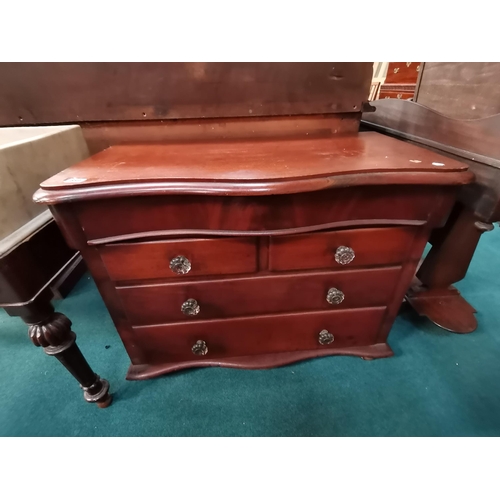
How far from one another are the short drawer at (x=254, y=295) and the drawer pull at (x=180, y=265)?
0.25 feet

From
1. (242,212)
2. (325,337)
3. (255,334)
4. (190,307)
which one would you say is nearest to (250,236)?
(242,212)

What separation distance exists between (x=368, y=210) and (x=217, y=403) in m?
0.87

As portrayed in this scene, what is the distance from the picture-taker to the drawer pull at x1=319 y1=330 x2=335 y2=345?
1.12 m

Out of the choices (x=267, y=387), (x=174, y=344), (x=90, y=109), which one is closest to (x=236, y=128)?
(x=90, y=109)

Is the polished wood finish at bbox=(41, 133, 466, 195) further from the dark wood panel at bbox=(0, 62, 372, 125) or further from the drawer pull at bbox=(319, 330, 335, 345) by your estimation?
the drawer pull at bbox=(319, 330, 335, 345)

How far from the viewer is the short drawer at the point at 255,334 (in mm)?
1046

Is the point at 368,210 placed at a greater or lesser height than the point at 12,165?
lesser

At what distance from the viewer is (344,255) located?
0.88 metres

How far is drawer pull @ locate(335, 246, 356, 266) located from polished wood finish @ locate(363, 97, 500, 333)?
1.83 feet

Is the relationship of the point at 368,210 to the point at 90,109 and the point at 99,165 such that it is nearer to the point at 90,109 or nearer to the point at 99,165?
the point at 99,165

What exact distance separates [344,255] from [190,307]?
0.51 m

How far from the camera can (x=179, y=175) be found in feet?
2.36

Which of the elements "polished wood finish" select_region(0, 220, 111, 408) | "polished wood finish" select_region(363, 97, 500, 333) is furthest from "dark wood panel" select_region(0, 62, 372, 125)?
"polished wood finish" select_region(0, 220, 111, 408)

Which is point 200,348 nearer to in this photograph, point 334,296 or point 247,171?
point 334,296
